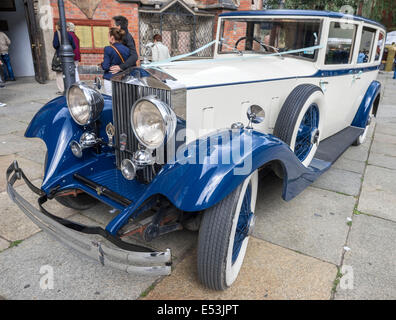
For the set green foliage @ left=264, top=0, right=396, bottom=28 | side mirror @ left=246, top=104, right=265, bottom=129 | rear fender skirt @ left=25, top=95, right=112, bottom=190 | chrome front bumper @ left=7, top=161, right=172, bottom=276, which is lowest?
chrome front bumper @ left=7, top=161, right=172, bottom=276

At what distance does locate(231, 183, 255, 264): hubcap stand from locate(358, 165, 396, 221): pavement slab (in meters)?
1.49

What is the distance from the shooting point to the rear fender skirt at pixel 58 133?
2.42 meters

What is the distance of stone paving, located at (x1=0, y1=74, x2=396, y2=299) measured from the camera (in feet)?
6.45

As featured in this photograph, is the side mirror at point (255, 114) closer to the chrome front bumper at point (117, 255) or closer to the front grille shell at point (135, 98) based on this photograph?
the front grille shell at point (135, 98)

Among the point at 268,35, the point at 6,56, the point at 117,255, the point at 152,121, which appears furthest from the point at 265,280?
the point at 6,56

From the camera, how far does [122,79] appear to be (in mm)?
2254

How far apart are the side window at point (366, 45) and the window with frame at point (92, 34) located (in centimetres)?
697

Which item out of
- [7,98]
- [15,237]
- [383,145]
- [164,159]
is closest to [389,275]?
[164,159]

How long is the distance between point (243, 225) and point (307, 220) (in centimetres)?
92

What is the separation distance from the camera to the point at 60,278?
2020 mm

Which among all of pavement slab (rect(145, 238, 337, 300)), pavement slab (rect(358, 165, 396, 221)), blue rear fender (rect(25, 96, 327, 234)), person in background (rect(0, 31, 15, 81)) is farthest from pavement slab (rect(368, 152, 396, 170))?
person in background (rect(0, 31, 15, 81))

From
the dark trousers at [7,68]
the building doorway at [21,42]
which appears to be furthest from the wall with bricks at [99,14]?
the dark trousers at [7,68]

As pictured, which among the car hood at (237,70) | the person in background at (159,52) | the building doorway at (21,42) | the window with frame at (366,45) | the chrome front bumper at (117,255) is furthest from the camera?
the building doorway at (21,42)

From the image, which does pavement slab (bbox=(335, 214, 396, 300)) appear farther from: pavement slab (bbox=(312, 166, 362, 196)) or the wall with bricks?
the wall with bricks
